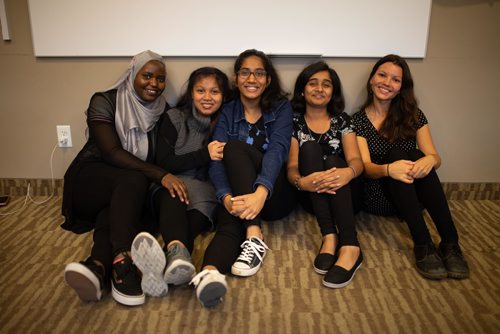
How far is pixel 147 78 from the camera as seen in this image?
182 centimetres

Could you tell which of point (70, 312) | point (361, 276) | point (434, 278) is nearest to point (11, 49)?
point (70, 312)

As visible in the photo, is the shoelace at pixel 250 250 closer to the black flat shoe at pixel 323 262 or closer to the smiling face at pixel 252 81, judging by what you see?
the black flat shoe at pixel 323 262

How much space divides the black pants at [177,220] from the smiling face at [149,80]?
0.48 meters

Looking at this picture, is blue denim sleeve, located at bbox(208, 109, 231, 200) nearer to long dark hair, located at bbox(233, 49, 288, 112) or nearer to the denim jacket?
the denim jacket

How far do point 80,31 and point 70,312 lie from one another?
141cm

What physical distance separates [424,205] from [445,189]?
784 millimetres

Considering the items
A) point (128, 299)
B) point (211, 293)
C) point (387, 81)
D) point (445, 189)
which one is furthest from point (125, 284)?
point (445, 189)

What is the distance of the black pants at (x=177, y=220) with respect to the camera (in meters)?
1.51

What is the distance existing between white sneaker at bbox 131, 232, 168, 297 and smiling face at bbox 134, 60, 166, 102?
2.61 feet

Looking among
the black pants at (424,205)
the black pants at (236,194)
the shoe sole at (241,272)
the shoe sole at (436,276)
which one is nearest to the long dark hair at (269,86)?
the black pants at (236,194)

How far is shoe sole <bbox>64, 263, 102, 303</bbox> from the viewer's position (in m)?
1.26

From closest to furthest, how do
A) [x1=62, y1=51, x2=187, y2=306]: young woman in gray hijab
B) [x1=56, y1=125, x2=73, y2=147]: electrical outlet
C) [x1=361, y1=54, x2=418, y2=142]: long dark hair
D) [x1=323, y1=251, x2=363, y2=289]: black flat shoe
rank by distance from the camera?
[x1=62, y1=51, x2=187, y2=306]: young woman in gray hijab, [x1=323, y1=251, x2=363, y2=289]: black flat shoe, [x1=361, y1=54, x2=418, y2=142]: long dark hair, [x1=56, y1=125, x2=73, y2=147]: electrical outlet

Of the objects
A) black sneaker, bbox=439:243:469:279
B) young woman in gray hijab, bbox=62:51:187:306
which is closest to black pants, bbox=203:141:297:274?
young woman in gray hijab, bbox=62:51:187:306

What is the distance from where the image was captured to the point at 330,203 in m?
1.64
